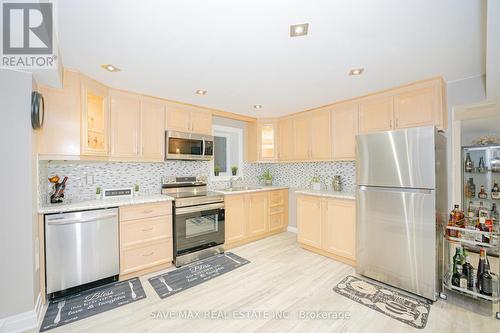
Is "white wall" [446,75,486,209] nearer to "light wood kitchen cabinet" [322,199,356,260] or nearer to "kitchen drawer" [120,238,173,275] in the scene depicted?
"light wood kitchen cabinet" [322,199,356,260]

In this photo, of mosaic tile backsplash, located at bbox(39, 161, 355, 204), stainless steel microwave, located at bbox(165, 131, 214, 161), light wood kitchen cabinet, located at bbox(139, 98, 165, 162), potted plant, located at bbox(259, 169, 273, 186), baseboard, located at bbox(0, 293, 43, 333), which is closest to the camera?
baseboard, located at bbox(0, 293, 43, 333)

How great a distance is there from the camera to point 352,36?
164 cm

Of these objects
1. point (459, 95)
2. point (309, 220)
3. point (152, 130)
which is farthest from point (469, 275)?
point (152, 130)

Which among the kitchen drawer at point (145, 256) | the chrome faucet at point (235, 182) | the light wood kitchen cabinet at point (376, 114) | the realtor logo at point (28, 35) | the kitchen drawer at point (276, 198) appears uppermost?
the realtor logo at point (28, 35)

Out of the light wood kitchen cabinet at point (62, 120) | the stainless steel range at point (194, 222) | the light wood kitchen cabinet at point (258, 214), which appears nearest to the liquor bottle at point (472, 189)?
the light wood kitchen cabinet at point (258, 214)

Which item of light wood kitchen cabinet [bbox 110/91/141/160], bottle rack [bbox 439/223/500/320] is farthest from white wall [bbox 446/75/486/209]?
light wood kitchen cabinet [bbox 110/91/141/160]

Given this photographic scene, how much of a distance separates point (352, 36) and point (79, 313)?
3.38m

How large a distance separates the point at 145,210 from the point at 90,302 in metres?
1.03

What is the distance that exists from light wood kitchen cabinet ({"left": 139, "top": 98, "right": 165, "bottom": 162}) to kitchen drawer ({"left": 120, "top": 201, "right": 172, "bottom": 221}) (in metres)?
0.70

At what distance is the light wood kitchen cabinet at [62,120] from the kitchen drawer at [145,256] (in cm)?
132

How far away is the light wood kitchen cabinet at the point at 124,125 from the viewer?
278 cm

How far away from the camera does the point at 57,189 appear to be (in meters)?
2.49

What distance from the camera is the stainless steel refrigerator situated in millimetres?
2133

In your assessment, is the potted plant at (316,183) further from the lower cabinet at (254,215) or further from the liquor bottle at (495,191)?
the liquor bottle at (495,191)
